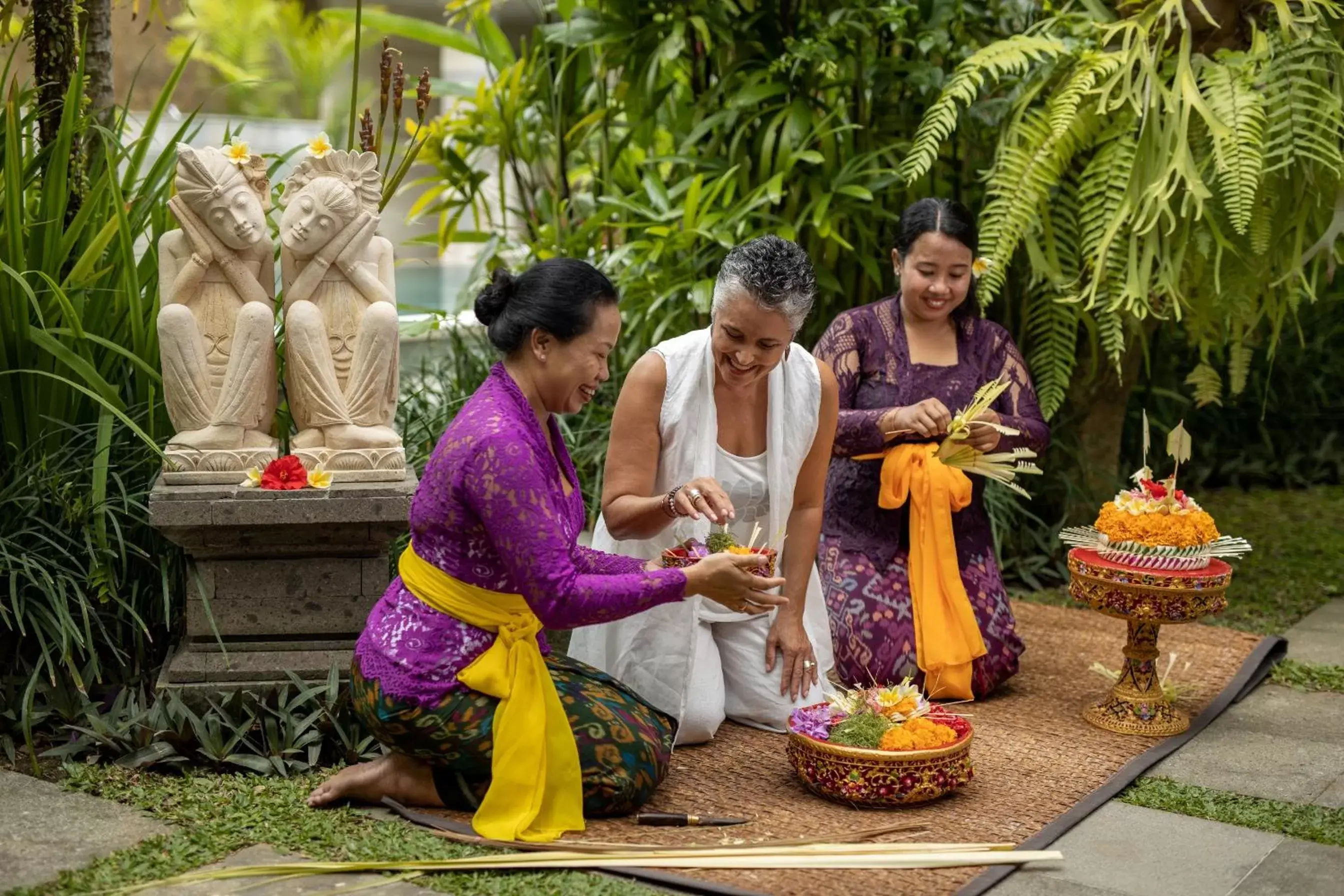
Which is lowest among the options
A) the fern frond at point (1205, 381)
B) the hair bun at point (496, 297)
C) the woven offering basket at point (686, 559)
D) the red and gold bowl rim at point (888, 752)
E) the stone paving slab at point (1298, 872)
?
the stone paving slab at point (1298, 872)

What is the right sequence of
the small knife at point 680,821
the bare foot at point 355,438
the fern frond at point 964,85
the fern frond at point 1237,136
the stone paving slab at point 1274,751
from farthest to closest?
the fern frond at point 964,85
the fern frond at point 1237,136
the bare foot at point 355,438
the stone paving slab at point 1274,751
the small knife at point 680,821

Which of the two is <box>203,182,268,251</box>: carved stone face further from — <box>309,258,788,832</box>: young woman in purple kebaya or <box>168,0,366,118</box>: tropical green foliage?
<box>168,0,366,118</box>: tropical green foliage

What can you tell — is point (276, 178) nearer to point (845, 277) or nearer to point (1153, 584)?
point (845, 277)

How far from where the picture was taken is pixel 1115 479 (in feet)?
17.3

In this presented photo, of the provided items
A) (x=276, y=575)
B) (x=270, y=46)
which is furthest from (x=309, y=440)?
(x=270, y=46)

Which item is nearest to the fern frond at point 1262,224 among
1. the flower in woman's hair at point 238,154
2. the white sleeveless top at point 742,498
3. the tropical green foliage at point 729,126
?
the tropical green foliage at point 729,126

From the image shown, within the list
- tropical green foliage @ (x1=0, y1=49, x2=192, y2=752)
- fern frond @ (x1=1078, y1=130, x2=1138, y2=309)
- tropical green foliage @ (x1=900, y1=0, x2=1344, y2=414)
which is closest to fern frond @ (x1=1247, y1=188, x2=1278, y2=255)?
tropical green foliage @ (x1=900, y1=0, x2=1344, y2=414)

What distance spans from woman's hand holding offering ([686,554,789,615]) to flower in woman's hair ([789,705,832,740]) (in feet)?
1.23

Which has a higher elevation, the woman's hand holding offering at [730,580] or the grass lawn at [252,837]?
the woman's hand holding offering at [730,580]

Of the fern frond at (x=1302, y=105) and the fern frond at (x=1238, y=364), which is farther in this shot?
the fern frond at (x=1238, y=364)

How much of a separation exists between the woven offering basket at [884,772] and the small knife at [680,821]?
9.0 inches

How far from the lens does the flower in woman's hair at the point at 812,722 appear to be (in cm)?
309

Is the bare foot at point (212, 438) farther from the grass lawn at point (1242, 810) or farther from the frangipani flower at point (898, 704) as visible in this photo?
the grass lawn at point (1242, 810)

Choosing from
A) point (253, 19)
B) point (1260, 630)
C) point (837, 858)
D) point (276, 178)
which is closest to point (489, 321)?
point (837, 858)
